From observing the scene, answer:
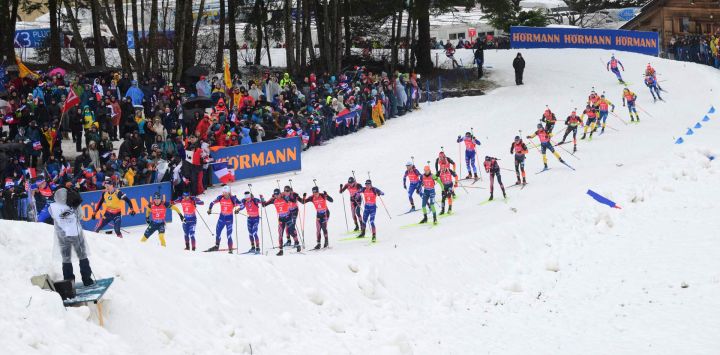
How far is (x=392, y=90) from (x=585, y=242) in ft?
58.4

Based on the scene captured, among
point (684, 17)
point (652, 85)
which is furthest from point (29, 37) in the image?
point (684, 17)

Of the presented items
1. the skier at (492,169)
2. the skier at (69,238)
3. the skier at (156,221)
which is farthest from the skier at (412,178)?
the skier at (69,238)

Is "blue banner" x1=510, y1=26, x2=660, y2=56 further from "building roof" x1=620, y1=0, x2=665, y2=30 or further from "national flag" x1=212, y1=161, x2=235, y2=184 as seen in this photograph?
"national flag" x1=212, y1=161, x2=235, y2=184

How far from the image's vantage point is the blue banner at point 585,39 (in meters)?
51.1

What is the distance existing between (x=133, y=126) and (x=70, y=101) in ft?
6.61

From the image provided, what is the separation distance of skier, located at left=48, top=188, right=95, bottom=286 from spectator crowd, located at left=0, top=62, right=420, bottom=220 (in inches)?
333

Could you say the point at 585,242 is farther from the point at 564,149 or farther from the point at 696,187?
the point at 564,149

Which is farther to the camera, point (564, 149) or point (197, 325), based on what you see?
point (564, 149)

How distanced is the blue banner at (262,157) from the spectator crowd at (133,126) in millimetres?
505

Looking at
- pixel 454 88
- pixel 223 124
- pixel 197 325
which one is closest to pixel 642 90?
pixel 454 88

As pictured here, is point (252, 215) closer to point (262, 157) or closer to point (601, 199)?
point (262, 157)

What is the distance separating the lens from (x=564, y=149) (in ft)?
107

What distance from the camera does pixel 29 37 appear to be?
5097 centimetres

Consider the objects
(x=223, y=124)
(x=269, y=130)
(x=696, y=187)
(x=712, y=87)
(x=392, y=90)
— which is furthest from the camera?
(x=712, y=87)
